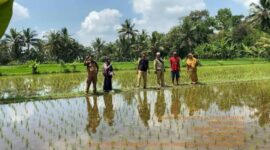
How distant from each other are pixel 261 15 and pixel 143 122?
151 feet

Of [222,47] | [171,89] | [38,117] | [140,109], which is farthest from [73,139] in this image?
[222,47]

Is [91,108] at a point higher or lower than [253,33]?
lower

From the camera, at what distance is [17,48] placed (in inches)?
2589

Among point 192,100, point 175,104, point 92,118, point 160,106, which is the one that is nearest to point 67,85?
point 192,100

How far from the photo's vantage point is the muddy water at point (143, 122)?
22.9 feet

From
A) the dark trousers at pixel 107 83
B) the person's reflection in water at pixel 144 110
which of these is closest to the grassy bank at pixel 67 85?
the dark trousers at pixel 107 83

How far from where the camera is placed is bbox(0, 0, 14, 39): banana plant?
812 millimetres

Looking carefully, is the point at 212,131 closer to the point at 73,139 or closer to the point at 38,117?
the point at 73,139

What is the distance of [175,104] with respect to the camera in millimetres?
12203

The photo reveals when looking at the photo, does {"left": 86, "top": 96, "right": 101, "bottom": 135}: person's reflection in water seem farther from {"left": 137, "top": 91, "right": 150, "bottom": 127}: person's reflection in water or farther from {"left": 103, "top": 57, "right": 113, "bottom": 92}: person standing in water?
{"left": 103, "top": 57, "right": 113, "bottom": 92}: person standing in water

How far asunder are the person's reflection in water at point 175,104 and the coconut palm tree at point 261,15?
38.9m

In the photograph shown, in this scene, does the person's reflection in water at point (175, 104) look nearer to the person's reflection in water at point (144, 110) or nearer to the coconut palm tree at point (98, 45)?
the person's reflection in water at point (144, 110)

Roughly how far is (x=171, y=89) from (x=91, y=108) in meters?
5.58

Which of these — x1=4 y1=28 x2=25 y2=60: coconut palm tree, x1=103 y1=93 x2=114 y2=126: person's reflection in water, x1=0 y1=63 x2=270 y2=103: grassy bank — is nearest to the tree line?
x1=4 y1=28 x2=25 y2=60: coconut palm tree
